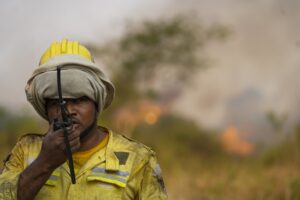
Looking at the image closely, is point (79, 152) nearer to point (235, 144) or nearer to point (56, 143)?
point (56, 143)

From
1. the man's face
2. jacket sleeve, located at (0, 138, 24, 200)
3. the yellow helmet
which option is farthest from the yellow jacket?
the yellow helmet

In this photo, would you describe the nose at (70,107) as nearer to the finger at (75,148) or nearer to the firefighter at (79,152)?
the firefighter at (79,152)

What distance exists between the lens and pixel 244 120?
20531 mm

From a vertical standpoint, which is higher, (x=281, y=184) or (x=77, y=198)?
(x=77, y=198)

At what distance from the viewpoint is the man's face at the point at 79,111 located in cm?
260

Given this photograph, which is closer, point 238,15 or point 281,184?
point 281,184

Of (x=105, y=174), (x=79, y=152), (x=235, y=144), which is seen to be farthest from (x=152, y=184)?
(x=235, y=144)

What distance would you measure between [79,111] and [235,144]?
601 inches

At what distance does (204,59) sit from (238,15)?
88.1 inches

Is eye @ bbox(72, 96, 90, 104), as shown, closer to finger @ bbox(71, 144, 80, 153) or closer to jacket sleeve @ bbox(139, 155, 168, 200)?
finger @ bbox(71, 144, 80, 153)

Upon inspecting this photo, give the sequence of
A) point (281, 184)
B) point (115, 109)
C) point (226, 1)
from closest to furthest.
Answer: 1. point (281, 184)
2. point (115, 109)
3. point (226, 1)

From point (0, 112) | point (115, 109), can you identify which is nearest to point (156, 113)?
point (115, 109)

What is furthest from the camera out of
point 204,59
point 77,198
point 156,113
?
point 204,59

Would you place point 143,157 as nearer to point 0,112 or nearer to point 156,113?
point 0,112
